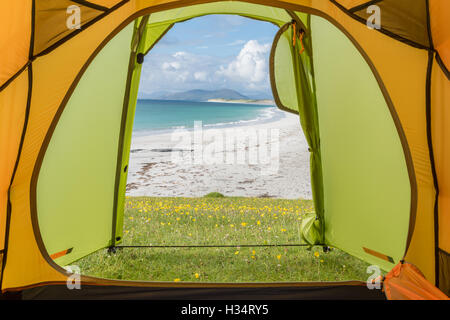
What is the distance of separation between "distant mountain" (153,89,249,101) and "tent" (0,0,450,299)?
2147 inches

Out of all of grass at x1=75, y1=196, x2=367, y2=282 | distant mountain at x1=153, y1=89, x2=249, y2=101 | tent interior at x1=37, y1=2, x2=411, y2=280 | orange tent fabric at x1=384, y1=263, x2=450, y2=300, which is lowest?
grass at x1=75, y1=196, x2=367, y2=282

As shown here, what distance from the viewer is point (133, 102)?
260 centimetres

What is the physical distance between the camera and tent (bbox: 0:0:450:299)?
147 centimetres

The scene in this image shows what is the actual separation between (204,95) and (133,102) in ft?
190

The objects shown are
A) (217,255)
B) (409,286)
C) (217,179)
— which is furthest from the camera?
(217,179)

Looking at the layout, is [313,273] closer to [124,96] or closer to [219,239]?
[219,239]

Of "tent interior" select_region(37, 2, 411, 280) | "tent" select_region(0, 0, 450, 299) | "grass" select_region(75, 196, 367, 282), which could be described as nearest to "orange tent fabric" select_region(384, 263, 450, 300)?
"tent" select_region(0, 0, 450, 299)

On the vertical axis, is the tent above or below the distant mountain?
below

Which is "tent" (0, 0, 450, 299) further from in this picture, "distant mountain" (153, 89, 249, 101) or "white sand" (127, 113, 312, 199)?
"distant mountain" (153, 89, 249, 101)

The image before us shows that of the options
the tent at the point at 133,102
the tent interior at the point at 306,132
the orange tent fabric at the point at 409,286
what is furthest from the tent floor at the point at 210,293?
the tent interior at the point at 306,132

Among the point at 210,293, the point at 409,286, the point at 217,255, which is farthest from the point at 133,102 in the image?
the point at 409,286

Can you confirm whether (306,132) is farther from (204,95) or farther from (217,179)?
(204,95)

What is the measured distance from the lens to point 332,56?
236 cm

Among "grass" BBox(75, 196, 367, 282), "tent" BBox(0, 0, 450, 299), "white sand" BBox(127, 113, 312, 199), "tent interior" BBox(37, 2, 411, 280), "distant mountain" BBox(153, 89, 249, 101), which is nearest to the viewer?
"tent" BBox(0, 0, 450, 299)
